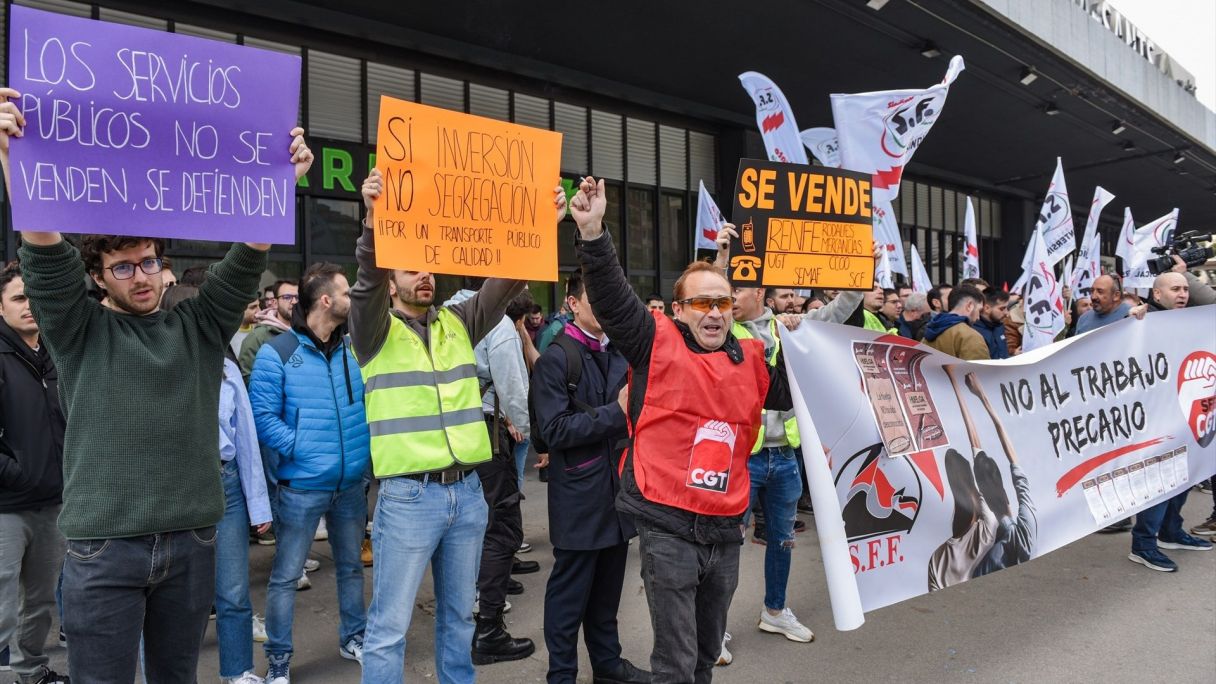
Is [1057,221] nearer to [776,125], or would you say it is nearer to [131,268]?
[776,125]

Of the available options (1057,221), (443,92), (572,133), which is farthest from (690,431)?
(572,133)

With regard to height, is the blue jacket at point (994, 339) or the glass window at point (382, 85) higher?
the glass window at point (382, 85)

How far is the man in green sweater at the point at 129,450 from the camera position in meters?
2.33

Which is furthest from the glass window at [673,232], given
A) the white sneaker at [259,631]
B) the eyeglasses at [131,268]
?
the eyeglasses at [131,268]

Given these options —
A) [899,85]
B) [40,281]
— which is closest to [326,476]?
[40,281]

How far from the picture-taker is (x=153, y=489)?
95.0 inches

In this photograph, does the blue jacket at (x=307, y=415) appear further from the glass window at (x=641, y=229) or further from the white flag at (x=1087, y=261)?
the glass window at (x=641, y=229)

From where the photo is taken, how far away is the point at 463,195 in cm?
326

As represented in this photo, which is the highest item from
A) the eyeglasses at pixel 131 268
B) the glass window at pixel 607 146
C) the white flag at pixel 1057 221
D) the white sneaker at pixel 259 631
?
the glass window at pixel 607 146

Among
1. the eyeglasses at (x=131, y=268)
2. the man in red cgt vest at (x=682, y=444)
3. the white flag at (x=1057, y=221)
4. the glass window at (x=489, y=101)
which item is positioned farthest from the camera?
the glass window at (x=489, y=101)

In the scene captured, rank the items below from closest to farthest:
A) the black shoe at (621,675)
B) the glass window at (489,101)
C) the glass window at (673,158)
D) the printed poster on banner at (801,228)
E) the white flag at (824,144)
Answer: the black shoe at (621,675)
the printed poster on banner at (801,228)
the white flag at (824,144)
the glass window at (489,101)
the glass window at (673,158)

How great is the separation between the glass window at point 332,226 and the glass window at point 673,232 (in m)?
5.95

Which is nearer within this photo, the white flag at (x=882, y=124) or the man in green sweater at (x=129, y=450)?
the man in green sweater at (x=129, y=450)

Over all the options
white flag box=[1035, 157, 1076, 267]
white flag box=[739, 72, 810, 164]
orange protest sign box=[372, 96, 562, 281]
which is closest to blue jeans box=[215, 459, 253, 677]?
orange protest sign box=[372, 96, 562, 281]
